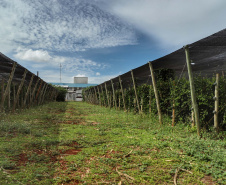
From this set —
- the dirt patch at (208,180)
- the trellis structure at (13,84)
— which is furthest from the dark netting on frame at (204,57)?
the trellis structure at (13,84)

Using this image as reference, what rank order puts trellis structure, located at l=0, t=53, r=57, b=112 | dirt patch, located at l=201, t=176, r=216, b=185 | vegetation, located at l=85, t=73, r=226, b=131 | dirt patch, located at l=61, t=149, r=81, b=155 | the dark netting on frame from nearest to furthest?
dirt patch, located at l=201, t=176, r=216, b=185 < dirt patch, located at l=61, t=149, r=81, b=155 < the dark netting on frame < vegetation, located at l=85, t=73, r=226, b=131 < trellis structure, located at l=0, t=53, r=57, b=112

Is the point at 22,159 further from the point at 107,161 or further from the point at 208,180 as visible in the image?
the point at 208,180

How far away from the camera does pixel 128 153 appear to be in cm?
346


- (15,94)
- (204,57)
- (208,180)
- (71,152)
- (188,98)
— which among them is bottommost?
(208,180)

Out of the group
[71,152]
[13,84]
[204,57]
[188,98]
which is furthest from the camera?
[13,84]

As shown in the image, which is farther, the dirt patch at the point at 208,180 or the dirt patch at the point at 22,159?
the dirt patch at the point at 22,159

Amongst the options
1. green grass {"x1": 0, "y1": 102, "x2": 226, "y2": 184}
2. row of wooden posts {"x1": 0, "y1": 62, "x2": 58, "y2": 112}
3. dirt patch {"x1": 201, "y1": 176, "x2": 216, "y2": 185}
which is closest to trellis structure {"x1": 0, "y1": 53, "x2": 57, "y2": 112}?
row of wooden posts {"x1": 0, "y1": 62, "x2": 58, "y2": 112}

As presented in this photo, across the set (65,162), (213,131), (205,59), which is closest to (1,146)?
(65,162)

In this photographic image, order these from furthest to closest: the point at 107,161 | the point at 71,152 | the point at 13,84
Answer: the point at 13,84 < the point at 71,152 < the point at 107,161

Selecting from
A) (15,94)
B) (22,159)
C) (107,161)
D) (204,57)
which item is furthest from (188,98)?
(15,94)

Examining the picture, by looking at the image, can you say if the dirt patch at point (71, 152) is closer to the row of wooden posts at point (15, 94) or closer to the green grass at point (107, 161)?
the green grass at point (107, 161)

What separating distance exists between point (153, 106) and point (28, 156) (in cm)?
633

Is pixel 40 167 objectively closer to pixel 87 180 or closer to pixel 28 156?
pixel 28 156

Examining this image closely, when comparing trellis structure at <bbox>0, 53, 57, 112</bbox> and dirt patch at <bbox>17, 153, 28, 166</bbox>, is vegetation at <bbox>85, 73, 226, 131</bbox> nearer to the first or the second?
dirt patch at <bbox>17, 153, 28, 166</bbox>
